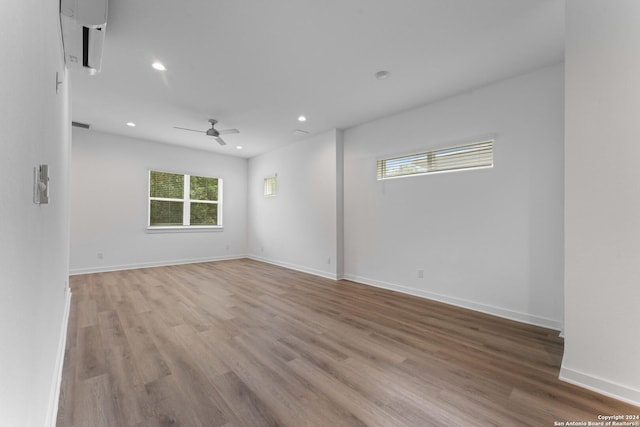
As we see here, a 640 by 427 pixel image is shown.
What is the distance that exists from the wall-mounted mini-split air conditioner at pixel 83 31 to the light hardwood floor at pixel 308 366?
2.55 meters

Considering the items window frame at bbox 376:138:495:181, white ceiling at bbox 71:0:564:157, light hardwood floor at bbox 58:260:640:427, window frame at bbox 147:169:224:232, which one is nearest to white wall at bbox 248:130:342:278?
window frame at bbox 147:169:224:232

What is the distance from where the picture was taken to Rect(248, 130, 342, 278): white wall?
513cm

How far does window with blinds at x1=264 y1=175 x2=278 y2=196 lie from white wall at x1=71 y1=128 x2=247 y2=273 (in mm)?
1304

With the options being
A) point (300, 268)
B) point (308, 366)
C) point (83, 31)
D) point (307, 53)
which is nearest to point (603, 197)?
point (308, 366)

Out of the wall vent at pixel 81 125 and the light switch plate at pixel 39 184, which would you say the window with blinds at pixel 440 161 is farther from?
the wall vent at pixel 81 125

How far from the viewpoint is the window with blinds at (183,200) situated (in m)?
6.23

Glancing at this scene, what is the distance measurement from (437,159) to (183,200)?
580cm

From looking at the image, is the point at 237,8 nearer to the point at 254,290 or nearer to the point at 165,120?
the point at 165,120

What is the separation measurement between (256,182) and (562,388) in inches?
266

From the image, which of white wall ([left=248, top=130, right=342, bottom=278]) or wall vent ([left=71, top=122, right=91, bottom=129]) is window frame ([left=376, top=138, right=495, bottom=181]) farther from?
wall vent ([left=71, top=122, right=91, bottom=129])

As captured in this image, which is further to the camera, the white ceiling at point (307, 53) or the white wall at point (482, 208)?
the white wall at point (482, 208)

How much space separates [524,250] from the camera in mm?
3061

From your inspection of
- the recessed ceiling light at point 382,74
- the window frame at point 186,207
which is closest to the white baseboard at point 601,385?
the recessed ceiling light at point 382,74

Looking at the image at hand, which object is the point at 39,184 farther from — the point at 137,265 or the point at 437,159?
the point at 137,265
